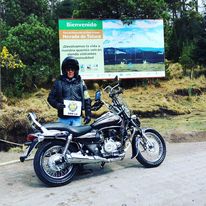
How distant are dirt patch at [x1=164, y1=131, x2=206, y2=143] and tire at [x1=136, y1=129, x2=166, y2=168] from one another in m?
1.84

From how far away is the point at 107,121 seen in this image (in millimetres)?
5777

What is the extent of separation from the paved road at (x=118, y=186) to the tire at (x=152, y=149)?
0.12 metres

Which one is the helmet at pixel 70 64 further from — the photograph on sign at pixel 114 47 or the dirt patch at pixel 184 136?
the photograph on sign at pixel 114 47

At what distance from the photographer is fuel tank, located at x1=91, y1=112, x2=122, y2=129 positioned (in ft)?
18.8

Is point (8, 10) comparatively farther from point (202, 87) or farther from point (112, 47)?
point (202, 87)

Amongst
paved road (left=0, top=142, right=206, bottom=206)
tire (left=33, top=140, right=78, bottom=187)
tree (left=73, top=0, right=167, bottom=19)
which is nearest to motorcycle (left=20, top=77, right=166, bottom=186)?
tire (left=33, top=140, right=78, bottom=187)

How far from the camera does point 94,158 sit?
219 inches

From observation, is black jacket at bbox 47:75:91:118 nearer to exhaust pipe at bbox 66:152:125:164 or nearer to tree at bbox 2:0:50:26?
exhaust pipe at bbox 66:152:125:164

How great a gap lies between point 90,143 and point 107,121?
422 mm

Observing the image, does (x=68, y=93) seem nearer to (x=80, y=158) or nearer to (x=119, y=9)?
(x=80, y=158)

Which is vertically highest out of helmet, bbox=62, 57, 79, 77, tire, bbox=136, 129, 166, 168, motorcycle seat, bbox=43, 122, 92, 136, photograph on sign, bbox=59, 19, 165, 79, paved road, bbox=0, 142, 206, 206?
photograph on sign, bbox=59, 19, 165, 79

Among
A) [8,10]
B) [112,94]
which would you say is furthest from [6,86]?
[112,94]

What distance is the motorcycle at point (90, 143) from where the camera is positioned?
17.1 feet

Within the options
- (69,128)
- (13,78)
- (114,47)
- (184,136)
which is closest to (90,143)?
(69,128)
